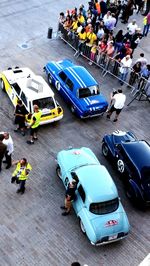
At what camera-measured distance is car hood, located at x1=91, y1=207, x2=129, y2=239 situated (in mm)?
13125

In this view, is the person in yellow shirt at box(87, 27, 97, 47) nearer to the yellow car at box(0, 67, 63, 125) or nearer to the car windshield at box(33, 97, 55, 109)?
the yellow car at box(0, 67, 63, 125)

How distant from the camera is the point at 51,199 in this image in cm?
1497

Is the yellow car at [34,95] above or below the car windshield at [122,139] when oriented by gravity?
above

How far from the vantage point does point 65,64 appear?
20062 millimetres

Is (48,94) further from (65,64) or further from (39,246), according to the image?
(39,246)

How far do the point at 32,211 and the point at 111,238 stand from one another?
2.88 metres

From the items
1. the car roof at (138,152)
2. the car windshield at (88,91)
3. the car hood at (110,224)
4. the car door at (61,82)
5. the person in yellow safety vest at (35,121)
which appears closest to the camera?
the car hood at (110,224)

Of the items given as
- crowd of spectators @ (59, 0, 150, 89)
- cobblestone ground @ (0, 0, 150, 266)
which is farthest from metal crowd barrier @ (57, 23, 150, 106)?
cobblestone ground @ (0, 0, 150, 266)

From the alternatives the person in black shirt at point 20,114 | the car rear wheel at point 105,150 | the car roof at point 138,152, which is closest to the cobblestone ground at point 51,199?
the car rear wheel at point 105,150

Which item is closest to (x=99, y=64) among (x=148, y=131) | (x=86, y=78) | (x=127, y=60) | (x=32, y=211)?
(x=127, y=60)

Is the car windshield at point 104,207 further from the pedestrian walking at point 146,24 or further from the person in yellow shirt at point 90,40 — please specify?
the pedestrian walking at point 146,24

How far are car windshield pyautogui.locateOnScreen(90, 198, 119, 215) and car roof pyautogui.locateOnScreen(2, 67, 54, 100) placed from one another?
575 cm

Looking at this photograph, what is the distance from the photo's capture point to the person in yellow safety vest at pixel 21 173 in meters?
13.9

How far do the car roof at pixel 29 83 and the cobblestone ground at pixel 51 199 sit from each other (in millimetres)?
1029
